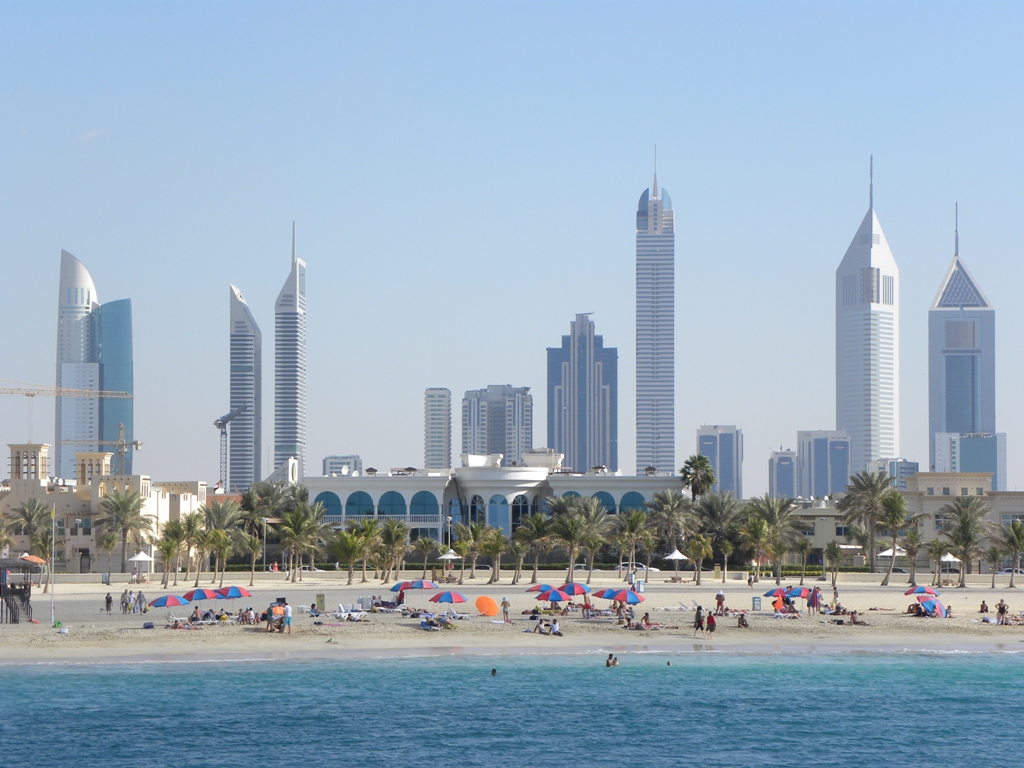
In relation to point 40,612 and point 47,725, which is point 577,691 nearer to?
point 47,725

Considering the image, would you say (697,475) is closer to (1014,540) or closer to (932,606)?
(1014,540)

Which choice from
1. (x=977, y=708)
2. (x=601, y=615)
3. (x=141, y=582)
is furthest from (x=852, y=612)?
(x=141, y=582)

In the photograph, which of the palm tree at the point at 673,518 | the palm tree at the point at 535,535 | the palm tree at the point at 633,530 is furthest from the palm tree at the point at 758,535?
the palm tree at the point at 535,535

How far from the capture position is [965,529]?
8569 centimetres

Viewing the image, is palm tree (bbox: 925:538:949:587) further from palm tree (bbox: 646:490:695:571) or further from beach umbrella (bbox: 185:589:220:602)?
beach umbrella (bbox: 185:589:220:602)

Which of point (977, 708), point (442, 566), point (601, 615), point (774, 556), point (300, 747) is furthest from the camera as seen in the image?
point (442, 566)

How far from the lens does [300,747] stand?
37.8 m

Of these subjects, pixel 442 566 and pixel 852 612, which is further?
pixel 442 566

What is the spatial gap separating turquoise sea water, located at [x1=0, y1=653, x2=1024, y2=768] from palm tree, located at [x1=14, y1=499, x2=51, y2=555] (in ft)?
158

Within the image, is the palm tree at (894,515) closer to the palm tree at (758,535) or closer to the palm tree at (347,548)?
the palm tree at (758,535)

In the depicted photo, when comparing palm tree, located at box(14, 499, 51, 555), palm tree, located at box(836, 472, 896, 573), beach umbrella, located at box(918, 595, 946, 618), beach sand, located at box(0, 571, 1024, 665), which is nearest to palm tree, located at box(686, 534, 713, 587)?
beach sand, located at box(0, 571, 1024, 665)

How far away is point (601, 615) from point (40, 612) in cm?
2813

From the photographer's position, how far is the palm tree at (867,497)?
3728 inches

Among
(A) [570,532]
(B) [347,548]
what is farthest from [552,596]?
(B) [347,548]
